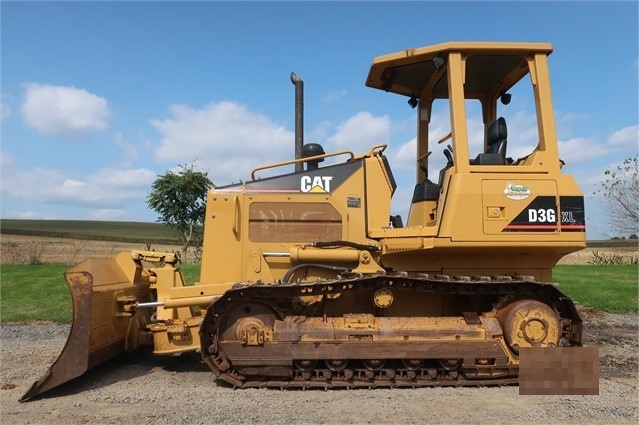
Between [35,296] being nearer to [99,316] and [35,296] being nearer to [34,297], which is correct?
[34,297]

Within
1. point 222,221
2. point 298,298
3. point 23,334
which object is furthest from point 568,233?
point 23,334

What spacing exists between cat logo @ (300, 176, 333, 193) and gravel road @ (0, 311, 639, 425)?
2.27 metres

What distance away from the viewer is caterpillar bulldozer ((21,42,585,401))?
487cm

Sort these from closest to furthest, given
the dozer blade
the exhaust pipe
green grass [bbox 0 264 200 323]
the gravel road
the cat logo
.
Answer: the gravel road < the dozer blade < the cat logo < the exhaust pipe < green grass [bbox 0 264 200 323]

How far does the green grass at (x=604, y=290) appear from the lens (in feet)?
36.7

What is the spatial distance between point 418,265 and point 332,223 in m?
1.11

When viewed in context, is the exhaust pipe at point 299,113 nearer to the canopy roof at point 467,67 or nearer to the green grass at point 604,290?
the canopy roof at point 467,67

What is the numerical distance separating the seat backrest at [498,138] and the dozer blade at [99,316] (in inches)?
184

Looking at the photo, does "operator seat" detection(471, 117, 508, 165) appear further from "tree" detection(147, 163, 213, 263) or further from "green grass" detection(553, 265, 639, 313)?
"tree" detection(147, 163, 213, 263)

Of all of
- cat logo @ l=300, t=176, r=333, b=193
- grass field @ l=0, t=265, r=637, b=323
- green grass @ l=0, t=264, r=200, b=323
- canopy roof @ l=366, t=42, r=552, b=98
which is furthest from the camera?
grass field @ l=0, t=265, r=637, b=323

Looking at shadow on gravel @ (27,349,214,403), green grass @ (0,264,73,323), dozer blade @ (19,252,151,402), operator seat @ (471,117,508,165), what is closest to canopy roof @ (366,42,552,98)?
operator seat @ (471,117,508,165)

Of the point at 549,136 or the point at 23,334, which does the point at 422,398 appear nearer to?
the point at 549,136

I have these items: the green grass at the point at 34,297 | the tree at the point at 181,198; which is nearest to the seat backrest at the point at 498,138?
the green grass at the point at 34,297

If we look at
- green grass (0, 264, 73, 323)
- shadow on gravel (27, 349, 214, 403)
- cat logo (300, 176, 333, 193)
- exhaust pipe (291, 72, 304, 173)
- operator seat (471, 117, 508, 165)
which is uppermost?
exhaust pipe (291, 72, 304, 173)
